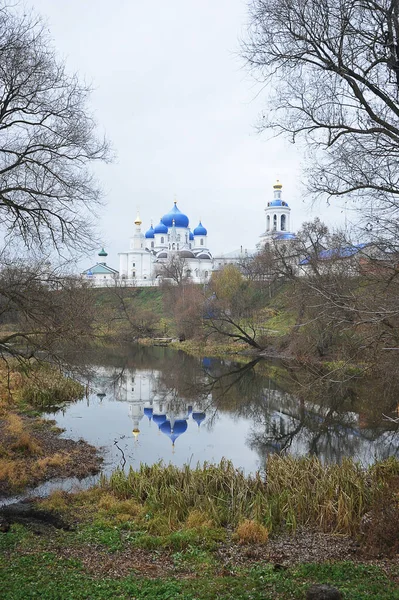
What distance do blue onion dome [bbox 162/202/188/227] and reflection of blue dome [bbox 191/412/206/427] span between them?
7052 centimetres

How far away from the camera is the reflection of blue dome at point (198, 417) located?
18.7 metres

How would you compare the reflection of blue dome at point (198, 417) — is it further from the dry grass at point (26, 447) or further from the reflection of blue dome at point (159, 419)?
the dry grass at point (26, 447)

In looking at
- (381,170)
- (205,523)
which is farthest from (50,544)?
(381,170)

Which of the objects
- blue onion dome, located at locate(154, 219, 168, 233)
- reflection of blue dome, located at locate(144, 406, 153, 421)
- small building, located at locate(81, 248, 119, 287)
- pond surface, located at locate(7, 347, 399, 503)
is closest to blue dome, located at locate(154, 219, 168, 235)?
blue onion dome, located at locate(154, 219, 168, 233)

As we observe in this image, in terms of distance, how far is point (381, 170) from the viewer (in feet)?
22.4

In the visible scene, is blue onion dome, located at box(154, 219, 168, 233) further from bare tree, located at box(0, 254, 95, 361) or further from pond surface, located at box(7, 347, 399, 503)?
bare tree, located at box(0, 254, 95, 361)

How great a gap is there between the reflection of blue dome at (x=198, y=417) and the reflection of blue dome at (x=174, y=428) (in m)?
0.44

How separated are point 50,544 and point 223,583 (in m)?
2.82

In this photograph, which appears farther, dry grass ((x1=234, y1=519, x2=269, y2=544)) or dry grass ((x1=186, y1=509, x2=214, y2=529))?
dry grass ((x1=186, y1=509, x2=214, y2=529))

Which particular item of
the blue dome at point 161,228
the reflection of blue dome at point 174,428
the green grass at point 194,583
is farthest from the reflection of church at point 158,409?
the blue dome at point 161,228

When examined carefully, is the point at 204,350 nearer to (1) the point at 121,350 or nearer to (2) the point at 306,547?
(1) the point at 121,350

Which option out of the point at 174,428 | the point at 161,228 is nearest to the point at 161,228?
the point at 161,228

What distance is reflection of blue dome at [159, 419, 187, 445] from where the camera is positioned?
16456mm

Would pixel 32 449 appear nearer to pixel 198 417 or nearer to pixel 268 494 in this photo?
pixel 268 494
